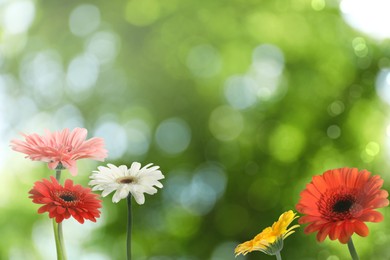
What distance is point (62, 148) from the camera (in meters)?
0.65

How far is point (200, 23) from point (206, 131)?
60cm

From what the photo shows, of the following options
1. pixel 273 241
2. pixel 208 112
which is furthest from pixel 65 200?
pixel 208 112

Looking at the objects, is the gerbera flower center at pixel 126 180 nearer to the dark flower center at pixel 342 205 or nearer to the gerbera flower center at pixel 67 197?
the gerbera flower center at pixel 67 197

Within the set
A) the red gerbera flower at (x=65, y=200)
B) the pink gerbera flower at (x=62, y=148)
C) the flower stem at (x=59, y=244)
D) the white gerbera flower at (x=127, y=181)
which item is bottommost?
the flower stem at (x=59, y=244)

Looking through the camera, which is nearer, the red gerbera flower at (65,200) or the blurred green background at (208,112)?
the red gerbera flower at (65,200)

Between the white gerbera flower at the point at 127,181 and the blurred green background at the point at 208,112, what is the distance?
1859mm

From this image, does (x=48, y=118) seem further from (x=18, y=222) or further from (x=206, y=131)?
(x=206, y=131)

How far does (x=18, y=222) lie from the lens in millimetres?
2793

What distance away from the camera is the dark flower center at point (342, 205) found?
582 mm

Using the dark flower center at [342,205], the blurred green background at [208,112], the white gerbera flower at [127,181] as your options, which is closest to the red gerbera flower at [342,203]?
the dark flower center at [342,205]

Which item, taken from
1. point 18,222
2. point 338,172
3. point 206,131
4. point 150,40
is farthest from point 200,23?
point 338,172

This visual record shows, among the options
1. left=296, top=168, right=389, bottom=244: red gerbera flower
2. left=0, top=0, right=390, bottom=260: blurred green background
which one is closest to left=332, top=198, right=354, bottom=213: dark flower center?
left=296, top=168, right=389, bottom=244: red gerbera flower

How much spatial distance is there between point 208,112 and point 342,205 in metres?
2.23

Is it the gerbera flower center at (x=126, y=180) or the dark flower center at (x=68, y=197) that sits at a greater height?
the gerbera flower center at (x=126, y=180)
